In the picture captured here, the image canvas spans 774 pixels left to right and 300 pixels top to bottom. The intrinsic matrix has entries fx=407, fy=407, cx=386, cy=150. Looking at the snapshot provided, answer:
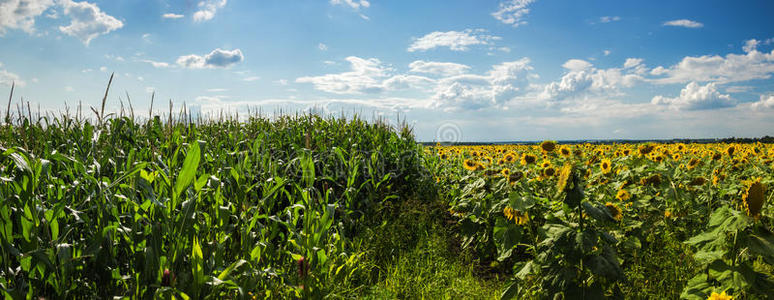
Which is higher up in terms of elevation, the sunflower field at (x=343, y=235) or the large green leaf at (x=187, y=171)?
the large green leaf at (x=187, y=171)

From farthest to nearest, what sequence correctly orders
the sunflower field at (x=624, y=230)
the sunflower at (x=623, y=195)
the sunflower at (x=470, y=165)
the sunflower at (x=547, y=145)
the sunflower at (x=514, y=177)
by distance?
1. the sunflower at (x=470, y=165)
2. the sunflower at (x=623, y=195)
3. the sunflower at (x=514, y=177)
4. the sunflower at (x=547, y=145)
5. the sunflower field at (x=624, y=230)

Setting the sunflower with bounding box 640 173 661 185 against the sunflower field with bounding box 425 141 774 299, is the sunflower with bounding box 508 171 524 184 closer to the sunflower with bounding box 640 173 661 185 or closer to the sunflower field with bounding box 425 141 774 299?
the sunflower field with bounding box 425 141 774 299

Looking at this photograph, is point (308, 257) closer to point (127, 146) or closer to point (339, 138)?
point (127, 146)

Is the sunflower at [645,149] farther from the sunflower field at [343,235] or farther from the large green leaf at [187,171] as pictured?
the large green leaf at [187,171]

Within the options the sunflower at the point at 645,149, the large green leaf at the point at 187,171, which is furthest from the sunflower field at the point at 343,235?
the sunflower at the point at 645,149

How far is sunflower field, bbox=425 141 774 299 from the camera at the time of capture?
2.02 metres

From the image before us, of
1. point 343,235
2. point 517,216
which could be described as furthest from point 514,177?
point 343,235

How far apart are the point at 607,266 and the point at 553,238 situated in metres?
0.29

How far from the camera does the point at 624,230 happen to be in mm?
2867

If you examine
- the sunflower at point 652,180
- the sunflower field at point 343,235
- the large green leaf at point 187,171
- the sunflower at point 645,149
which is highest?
the sunflower at point 645,149

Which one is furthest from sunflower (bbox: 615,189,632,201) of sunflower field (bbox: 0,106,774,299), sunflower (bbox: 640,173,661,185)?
sunflower (bbox: 640,173,661,185)

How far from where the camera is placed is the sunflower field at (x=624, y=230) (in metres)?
2.02

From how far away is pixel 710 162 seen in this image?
16.7ft

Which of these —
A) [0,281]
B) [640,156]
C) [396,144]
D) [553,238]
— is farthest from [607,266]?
[396,144]
